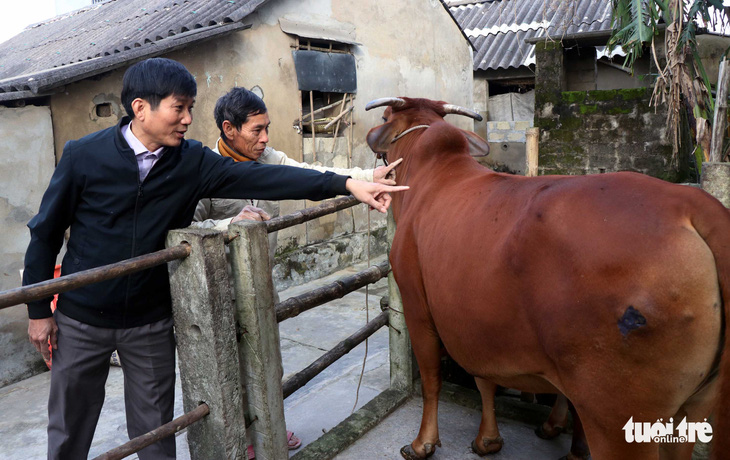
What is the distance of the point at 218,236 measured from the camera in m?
2.00

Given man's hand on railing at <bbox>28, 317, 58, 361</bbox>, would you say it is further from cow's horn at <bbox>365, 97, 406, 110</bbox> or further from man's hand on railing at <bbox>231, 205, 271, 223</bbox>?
cow's horn at <bbox>365, 97, 406, 110</bbox>

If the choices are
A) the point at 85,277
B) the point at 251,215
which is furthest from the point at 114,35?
the point at 85,277

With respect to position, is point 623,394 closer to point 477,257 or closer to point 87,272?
point 477,257

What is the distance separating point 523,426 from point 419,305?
0.87 metres

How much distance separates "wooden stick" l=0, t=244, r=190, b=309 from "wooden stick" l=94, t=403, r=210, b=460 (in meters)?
0.52

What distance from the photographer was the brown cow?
1562 millimetres

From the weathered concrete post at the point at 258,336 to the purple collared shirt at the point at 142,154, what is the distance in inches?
→ 14.1

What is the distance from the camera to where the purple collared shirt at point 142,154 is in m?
2.05

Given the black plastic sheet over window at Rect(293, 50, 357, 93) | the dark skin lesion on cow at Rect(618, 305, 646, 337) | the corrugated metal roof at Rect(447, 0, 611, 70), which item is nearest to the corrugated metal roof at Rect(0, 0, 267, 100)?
the black plastic sheet over window at Rect(293, 50, 357, 93)

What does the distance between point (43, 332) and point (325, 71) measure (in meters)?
5.62

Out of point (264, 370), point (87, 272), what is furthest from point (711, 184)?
point (87, 272)

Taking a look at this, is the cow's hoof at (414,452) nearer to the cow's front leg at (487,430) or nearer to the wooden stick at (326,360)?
the cow's front leg at (487,430)

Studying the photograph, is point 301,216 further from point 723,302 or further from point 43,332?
point 723,302

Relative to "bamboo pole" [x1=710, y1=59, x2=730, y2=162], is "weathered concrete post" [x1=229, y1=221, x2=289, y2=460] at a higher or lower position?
lower
